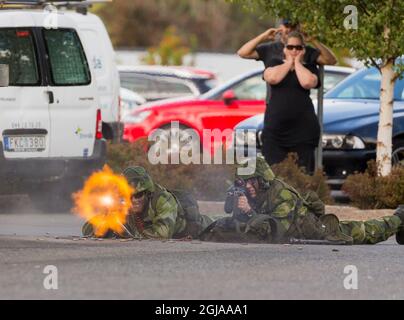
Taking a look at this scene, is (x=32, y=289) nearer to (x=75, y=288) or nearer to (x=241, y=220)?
(x=75, y=288)

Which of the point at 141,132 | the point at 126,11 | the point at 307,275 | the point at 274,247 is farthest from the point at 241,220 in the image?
the point at 126,11

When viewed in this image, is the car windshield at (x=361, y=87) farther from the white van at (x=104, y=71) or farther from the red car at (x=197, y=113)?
the red car at (x=197, y=113)

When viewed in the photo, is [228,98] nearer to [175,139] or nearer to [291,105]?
[175,139]

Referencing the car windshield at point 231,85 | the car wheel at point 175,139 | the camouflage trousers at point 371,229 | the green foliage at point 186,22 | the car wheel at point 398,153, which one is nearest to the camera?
the camouflage trousers at point 371,229

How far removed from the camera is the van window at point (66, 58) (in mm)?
16984

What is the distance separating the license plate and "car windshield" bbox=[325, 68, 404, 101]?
414cm

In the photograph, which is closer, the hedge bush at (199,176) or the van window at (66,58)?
the hedge bush at (199,176)

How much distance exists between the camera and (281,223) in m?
12.6

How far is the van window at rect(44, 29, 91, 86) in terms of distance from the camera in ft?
55.7

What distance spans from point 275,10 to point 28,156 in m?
3.25

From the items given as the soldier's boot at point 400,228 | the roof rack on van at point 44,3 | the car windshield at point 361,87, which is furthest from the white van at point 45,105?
the soldier's boot at point 400,228

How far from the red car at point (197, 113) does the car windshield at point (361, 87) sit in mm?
2832

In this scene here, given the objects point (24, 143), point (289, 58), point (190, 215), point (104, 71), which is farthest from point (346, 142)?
point (190, 215)

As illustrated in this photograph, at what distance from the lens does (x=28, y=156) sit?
16.7 metres
